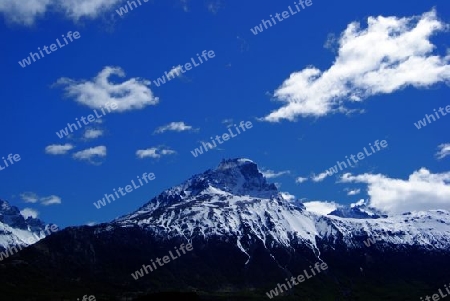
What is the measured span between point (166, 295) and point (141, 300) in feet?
21.1

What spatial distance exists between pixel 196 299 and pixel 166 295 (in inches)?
327

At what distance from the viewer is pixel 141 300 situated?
14138 centimetres

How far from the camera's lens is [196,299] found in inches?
5797

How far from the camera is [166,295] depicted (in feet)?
472

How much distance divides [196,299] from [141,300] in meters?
14.6
